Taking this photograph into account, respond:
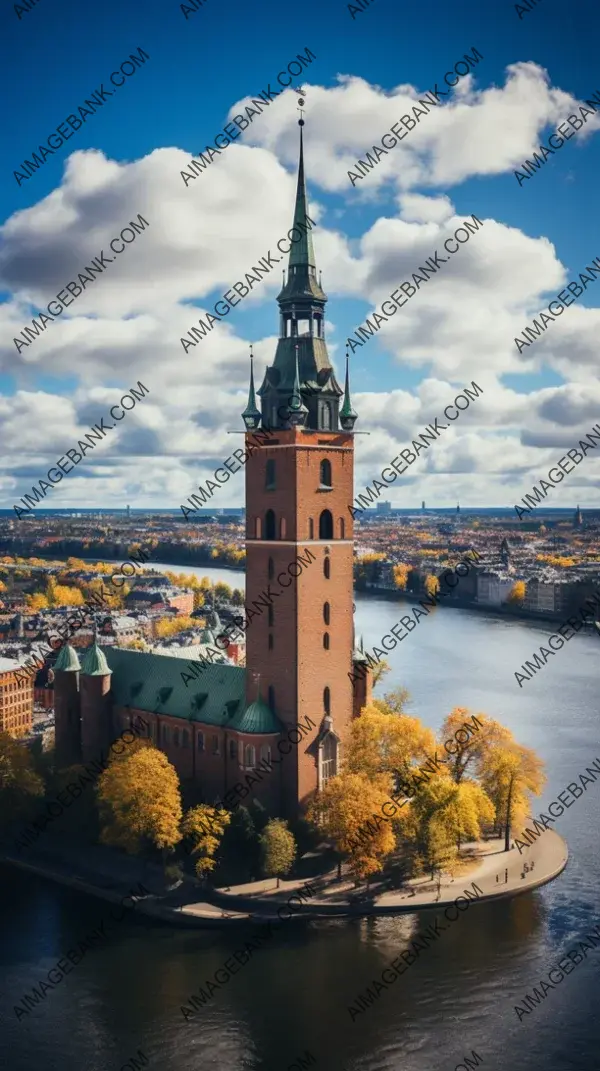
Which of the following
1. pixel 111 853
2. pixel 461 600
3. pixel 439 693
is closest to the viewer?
pixel 111 853

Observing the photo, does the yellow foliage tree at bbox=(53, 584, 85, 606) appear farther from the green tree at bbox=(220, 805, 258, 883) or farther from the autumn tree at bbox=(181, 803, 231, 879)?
the green tree at bbox=(220, 805, 258, 883)

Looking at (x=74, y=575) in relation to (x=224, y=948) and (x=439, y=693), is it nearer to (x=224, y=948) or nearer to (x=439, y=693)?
(x=439, y=693)

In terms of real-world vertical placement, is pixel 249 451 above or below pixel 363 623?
above

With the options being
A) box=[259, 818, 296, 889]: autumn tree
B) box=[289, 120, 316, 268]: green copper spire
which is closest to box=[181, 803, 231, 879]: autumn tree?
box=[259, 818, 296, 889]: autumn tree

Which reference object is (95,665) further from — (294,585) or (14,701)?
(14,701)

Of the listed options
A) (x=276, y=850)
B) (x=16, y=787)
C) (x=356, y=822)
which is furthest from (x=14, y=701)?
(x=356, y=822)

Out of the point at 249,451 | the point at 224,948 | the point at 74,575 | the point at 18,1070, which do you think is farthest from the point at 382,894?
the point at 74,575

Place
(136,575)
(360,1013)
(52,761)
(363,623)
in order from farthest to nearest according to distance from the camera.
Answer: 1. (136,575)
2. (363,623)
3. (52,761)
4. (360,1013)
